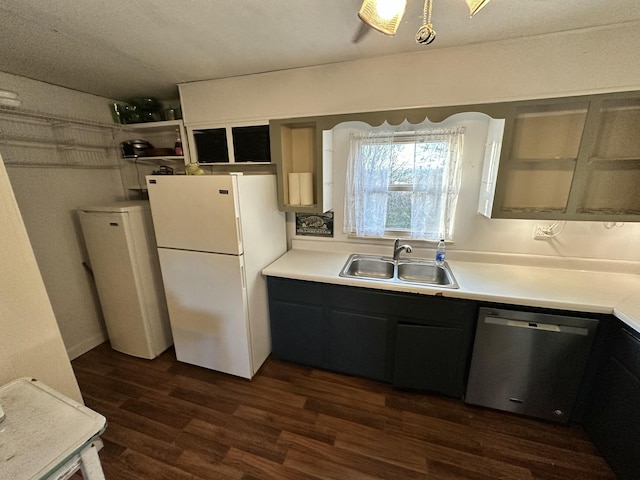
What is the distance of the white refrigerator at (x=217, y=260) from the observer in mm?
1699

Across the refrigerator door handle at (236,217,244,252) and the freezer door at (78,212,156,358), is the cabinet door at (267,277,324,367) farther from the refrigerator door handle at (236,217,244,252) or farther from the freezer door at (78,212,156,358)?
the freezer door at (78,212,156,358)

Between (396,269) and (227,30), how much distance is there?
1848 mm

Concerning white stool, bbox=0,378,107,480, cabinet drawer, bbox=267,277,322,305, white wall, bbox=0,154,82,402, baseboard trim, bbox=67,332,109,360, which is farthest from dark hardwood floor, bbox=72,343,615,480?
white stool, bbox=0,378,107,480

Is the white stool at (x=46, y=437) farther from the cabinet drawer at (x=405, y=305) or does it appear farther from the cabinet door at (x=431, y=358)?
the cabinet door at (x=431, y=358)

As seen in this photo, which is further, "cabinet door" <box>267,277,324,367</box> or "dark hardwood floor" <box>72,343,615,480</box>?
"cabinet door" <box>267,277,324,367</box>

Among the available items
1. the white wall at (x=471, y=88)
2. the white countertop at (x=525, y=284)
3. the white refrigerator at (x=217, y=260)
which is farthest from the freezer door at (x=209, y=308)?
the white wall at (x=471, y=88)

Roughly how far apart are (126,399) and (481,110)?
312cm

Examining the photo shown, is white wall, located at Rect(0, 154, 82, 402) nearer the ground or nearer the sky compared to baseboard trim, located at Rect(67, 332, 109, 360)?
nearer the sky

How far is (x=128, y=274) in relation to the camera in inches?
81.0

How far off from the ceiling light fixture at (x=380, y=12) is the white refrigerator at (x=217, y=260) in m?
1.08

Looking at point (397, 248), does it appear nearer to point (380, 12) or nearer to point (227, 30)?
point (380, 12)

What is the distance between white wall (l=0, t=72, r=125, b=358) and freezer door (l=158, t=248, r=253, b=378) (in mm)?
1019

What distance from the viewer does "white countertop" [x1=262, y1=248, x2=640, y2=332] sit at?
1391 mm

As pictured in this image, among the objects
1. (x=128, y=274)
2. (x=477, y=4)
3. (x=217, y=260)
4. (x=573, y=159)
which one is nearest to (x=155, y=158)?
(x=128, y=274)
